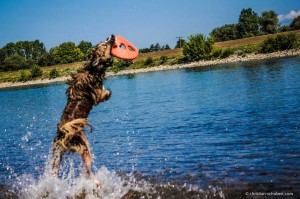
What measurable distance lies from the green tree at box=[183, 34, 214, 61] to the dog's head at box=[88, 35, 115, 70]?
8769 cm

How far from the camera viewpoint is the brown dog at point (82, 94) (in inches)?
276

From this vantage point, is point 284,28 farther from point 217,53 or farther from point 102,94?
point 102,94

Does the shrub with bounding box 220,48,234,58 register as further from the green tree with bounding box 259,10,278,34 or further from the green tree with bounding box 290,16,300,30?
the green tree with bounding box 259,10,278,34

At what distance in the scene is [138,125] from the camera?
632 inches

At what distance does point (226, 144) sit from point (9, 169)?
730 cm

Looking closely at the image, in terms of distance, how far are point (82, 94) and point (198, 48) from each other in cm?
8886

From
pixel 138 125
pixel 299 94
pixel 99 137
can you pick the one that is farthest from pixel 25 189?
pixel 299 94

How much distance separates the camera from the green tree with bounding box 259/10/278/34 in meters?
155

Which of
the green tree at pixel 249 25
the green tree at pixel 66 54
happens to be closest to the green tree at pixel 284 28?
the green tree at pixel 249 25

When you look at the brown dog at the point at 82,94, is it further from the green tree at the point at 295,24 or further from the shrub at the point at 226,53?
the green tree at the point at 295,24

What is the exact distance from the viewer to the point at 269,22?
155750mm

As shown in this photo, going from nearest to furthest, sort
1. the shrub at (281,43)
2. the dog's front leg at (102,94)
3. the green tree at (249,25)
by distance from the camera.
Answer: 1. the dog's front leg at (102,94)
2. the shrub at (281,43)
3. the green tree at (249,25)

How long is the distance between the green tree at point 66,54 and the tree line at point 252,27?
2746 inches

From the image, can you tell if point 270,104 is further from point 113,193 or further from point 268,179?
point 113,193
